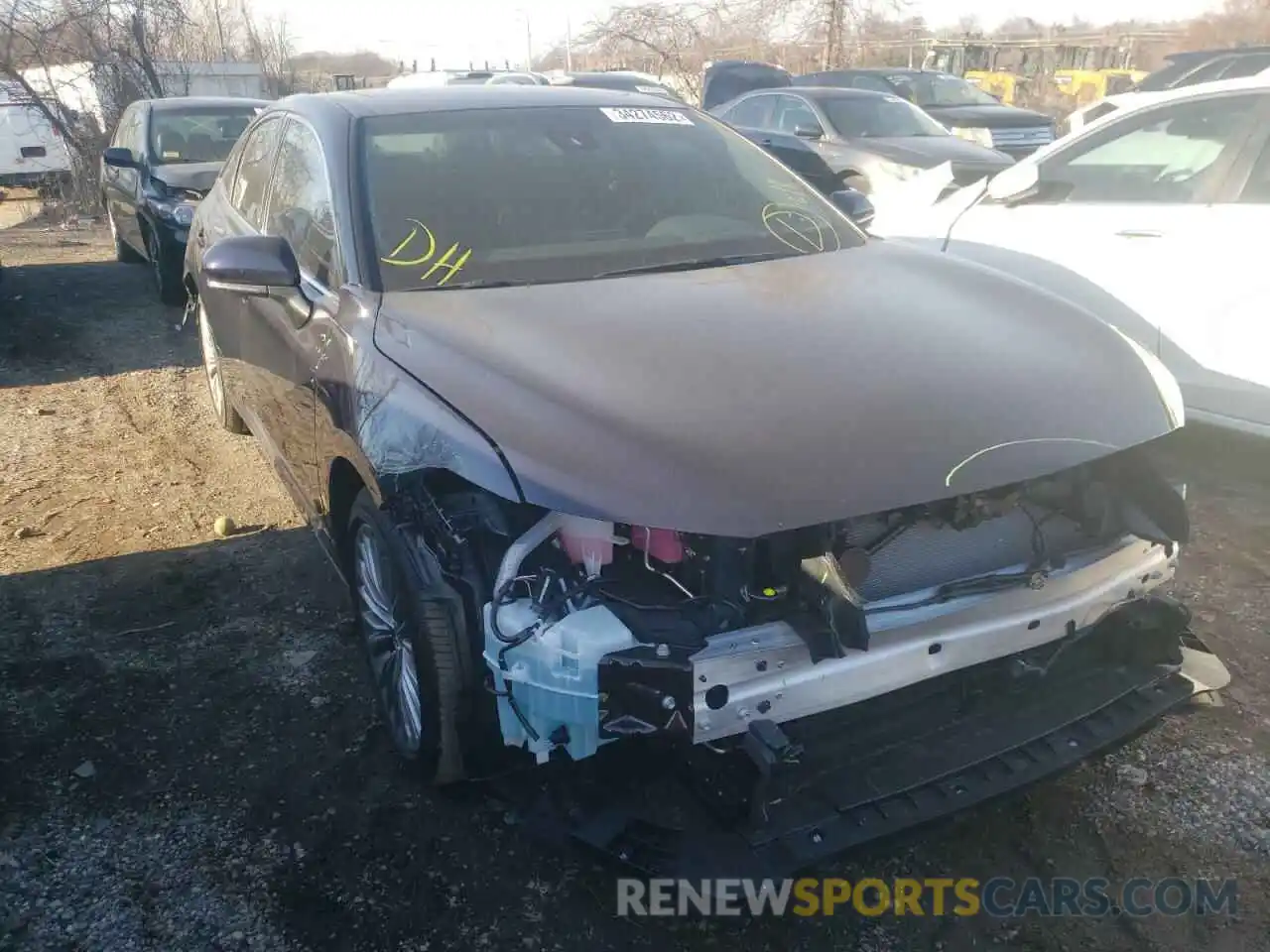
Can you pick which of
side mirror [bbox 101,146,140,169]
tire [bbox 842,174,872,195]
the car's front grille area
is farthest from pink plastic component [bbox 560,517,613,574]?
the car's front grille area

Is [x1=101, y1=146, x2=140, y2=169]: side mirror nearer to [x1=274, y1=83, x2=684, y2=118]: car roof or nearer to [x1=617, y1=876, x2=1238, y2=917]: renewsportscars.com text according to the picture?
[x1=274, y1=83, x2=684, y2=118]: car roof

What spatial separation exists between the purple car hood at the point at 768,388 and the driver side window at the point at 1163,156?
2.26 metres

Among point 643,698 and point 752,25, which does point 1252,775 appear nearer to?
point 643,698

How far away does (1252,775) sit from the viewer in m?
2.78

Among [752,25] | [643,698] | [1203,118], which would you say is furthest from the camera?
[752,25]

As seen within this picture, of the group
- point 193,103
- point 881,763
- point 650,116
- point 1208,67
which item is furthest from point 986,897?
point 1208,67

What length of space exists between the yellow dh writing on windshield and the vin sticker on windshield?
0.98 meters

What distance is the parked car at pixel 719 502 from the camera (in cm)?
207

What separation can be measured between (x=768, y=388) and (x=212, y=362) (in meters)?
3.86

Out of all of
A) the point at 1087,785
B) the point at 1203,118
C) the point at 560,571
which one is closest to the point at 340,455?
the point at 560,571

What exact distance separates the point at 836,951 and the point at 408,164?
254 centimetres

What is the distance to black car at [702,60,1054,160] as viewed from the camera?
39.4ft

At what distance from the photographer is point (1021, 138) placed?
39.4 feet

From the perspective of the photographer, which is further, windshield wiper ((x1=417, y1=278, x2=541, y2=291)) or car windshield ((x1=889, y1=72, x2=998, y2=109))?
car windshield ((x1=889, y1=72, x2=998, y2=109))
